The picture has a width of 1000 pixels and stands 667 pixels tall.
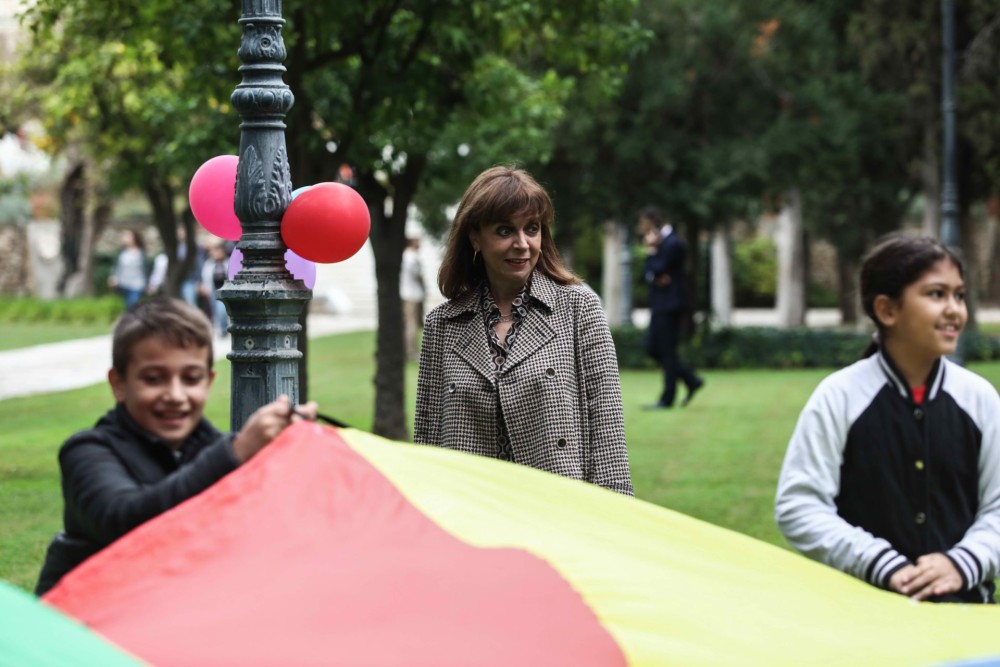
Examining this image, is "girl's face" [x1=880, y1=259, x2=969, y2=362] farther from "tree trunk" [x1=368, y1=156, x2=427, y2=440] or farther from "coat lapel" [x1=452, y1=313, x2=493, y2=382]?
"tree trunk" [x1=368, y1=156, x2=427, y2=440]

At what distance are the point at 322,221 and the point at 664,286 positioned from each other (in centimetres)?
1125

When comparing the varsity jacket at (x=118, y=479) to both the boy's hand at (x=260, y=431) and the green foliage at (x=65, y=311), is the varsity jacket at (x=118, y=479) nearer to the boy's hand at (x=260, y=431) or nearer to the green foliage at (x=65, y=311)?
the boy's hand at (x=260, y=431)

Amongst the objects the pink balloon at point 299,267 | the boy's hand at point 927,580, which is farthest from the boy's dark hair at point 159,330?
the pink balloon at point 299,267

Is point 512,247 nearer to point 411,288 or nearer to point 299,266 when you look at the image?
point 299,266

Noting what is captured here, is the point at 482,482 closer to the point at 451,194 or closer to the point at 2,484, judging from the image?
the point at 2,484

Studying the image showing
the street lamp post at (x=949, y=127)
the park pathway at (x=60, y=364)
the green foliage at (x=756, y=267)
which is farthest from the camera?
the green foliage at (x=756, y=267)

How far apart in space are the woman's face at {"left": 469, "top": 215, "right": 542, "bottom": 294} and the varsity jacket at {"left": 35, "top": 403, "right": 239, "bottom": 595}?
1.67 meters

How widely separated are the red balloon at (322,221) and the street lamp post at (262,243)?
61mm

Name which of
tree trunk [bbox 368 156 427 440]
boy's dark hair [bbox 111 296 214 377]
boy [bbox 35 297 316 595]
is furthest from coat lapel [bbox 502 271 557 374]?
tree trunk [bbox 368 156 427 440]

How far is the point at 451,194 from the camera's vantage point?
92.7ft

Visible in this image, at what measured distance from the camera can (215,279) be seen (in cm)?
2858

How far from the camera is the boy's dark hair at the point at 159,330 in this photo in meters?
3.77

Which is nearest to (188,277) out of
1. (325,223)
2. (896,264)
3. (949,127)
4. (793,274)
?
(949,127)

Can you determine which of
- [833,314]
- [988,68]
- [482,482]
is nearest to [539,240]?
[482,482]
